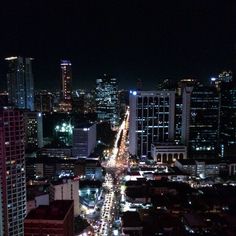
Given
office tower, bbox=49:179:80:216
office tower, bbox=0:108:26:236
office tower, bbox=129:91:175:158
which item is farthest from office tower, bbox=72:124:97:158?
office tower, bbox=0:108:26:236

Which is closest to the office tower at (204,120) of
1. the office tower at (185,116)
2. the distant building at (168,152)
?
the office tower at (185,116)

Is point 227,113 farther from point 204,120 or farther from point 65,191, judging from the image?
point 65,191

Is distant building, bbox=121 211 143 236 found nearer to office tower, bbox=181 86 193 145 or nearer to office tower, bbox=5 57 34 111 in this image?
office tower, bbox=181 86 193 145

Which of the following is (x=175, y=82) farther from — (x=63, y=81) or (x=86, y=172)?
(x=86, y=172)

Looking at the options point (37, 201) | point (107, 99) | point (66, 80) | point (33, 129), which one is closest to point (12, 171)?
point (37, 201)

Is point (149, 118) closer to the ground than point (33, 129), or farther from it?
farther from it

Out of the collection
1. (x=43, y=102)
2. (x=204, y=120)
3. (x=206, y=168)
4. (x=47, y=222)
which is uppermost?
(x=43, y=102)

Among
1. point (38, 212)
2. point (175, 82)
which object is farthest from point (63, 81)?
point (38, 212)
